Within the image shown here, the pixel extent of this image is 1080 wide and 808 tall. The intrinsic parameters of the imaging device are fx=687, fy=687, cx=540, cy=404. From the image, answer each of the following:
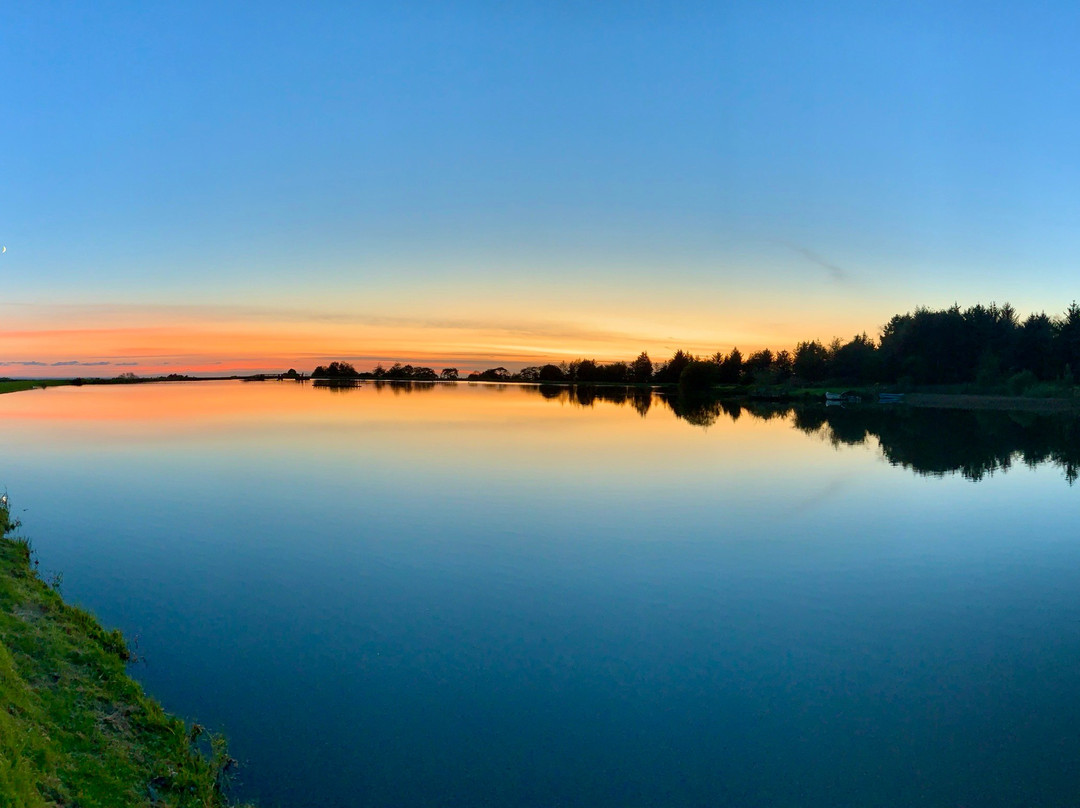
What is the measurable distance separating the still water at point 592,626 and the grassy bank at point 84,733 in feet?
1.09

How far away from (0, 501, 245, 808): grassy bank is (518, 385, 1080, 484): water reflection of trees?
2101 cm

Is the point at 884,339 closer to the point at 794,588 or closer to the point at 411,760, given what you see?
the point at 794,588

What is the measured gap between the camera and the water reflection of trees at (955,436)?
22878 mm

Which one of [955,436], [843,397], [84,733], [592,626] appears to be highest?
[843,397]

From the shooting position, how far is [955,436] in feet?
106

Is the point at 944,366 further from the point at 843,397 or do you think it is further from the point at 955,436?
the point at 955,436

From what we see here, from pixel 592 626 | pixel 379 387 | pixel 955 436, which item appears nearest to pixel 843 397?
pixel 955 436

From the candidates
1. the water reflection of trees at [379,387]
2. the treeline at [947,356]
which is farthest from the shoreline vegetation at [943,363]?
the water reflection of trees at [379,387]

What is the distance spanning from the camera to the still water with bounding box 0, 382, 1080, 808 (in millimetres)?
5305

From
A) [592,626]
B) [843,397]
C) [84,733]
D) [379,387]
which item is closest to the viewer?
[84,733]

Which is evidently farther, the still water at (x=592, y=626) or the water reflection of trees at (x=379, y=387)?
the water reflection of trees at (x=379, y=387)

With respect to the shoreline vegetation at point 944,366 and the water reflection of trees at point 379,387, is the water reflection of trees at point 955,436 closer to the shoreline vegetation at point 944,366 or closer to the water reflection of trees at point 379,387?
the shoreline vegetation at point 944,366

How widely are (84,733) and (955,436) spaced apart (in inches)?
1401

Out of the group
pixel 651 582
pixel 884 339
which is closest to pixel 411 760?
pixel 651 582
